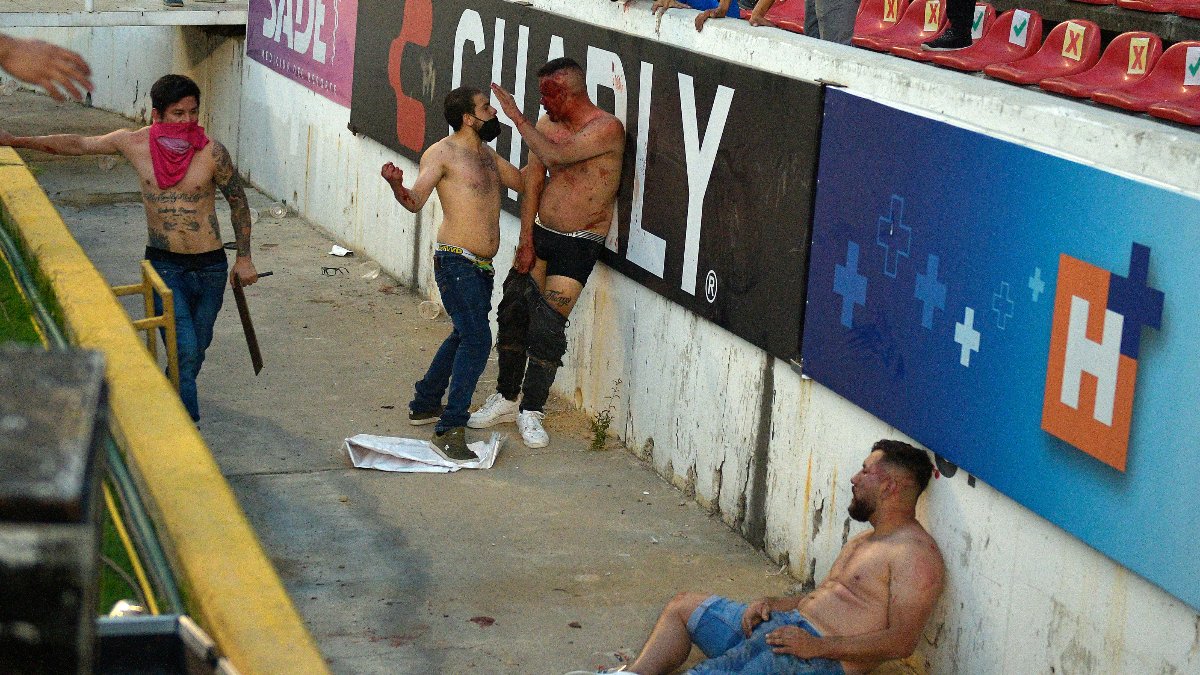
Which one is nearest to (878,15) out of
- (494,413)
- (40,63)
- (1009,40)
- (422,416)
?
(1009,40)

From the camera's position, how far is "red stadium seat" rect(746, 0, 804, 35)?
32.3 ft

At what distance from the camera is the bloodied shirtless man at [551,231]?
331 inches

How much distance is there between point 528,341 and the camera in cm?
894

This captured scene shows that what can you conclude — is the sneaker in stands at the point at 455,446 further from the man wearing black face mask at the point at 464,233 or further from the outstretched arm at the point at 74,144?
the outstretched arm at the point at 74,144

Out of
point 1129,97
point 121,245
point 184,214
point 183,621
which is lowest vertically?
point 121,245

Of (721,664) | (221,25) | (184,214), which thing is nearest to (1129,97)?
(721,664)

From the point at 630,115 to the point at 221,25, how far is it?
355 inches

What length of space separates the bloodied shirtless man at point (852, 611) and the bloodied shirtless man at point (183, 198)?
3317 millimetres

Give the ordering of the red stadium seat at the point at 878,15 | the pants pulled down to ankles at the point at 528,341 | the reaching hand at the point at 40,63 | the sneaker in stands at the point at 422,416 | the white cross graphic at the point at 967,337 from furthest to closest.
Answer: the red stadium seat at the point at 878,15, the sneaker in stands at the point at 422,416, the pants pulled down to ankles at the point at 528,341, the white cross graphic at the point at 967,337, the reaching hand at the point at 40,63

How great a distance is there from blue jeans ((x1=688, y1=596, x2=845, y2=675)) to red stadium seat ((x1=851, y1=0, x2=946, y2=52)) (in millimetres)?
4894

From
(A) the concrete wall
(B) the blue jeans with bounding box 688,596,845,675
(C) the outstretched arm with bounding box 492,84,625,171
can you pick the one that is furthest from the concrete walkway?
(C) the outstretched arm with bounding box 492,84,625,171

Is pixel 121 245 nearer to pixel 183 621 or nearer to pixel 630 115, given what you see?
pixel 630 115

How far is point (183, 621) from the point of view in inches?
106

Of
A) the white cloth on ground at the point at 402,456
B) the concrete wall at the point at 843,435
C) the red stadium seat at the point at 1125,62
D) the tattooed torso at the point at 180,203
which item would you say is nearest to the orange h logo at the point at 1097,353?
the concrete wall at the point at 843,435
